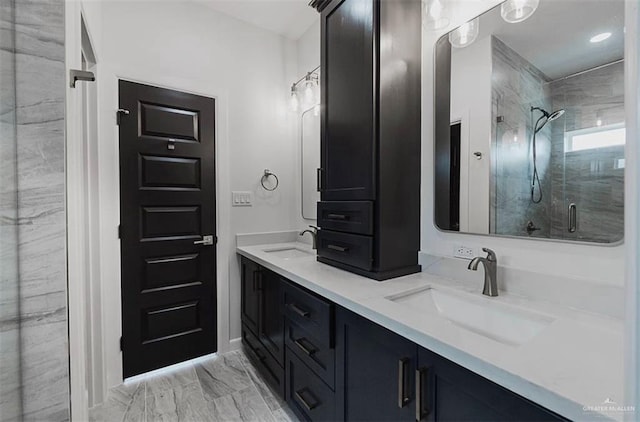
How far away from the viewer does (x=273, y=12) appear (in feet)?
7.41

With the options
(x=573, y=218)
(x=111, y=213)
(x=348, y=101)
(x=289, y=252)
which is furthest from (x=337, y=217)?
(x=111, y=213)

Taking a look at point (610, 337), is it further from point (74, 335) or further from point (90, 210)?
point (90, 210)

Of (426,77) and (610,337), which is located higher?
(426,77)

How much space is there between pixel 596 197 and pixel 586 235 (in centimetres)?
13

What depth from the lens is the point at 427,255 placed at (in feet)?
4.83

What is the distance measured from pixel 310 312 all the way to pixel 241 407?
89cm

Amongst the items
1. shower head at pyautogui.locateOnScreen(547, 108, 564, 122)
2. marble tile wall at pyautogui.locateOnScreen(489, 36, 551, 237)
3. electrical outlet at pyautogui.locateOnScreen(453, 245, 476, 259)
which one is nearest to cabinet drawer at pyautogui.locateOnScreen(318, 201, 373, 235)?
electrical outlet at pyautogui.locateOnScreen(453, 245, 476, 259)

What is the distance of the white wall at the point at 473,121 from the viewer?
49.3 inches

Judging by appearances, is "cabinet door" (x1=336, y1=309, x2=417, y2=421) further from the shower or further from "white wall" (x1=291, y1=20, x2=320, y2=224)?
"white wall" (x1=291, y1=20, x2=320, y2=224)

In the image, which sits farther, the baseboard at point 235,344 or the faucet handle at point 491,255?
the baseboard at point 235,344

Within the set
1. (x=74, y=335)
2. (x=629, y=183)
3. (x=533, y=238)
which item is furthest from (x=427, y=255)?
(x=74, y=335)

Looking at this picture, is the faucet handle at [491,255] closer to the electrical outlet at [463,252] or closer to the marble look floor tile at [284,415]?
the electrical outlet at [463,252]

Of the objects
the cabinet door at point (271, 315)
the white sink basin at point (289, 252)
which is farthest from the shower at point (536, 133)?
the white sink basin at point (289, 252)

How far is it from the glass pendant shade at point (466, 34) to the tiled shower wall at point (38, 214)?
156cm
